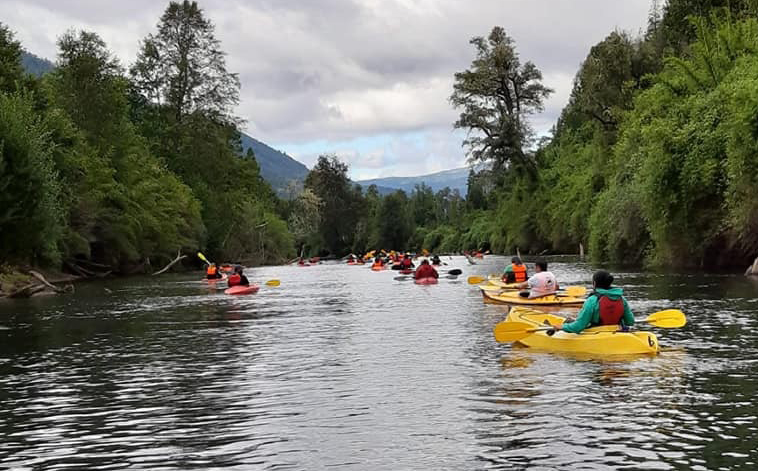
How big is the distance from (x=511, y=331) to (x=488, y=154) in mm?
50755

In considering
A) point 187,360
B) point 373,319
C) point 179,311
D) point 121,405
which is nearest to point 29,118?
point 179,311

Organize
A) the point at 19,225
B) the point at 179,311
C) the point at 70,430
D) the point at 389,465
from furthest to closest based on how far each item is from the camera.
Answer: the point at 19,225 < the point at 179,311 < the point at 70,430 < the point at 389,465

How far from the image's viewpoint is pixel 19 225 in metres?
33.7

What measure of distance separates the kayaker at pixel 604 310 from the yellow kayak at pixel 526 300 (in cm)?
766

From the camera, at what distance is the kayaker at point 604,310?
1411 centimetres

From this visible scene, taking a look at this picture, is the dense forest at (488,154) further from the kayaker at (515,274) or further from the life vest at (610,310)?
the life vest at (610,310)

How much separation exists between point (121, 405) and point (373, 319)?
1064 cm

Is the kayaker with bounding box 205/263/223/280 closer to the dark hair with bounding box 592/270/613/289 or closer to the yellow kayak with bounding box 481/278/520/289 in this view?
the yellow kayak with bounding box 481/278/520/289

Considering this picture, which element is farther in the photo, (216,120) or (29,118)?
Result: (216,120)

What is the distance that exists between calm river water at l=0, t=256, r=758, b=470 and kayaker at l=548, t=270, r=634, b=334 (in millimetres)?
832

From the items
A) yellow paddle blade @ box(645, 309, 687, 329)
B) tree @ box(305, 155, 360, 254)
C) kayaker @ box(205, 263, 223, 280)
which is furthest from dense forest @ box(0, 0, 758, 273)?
A: tree @ box(305, 155, 360, 254)

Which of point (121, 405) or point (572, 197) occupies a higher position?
point (572, 197)

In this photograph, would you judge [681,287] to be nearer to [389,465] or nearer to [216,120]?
[389,465]

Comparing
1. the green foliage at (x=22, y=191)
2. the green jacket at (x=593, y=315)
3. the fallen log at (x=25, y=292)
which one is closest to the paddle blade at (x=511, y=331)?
the green jacket at (x=593, y=315)
